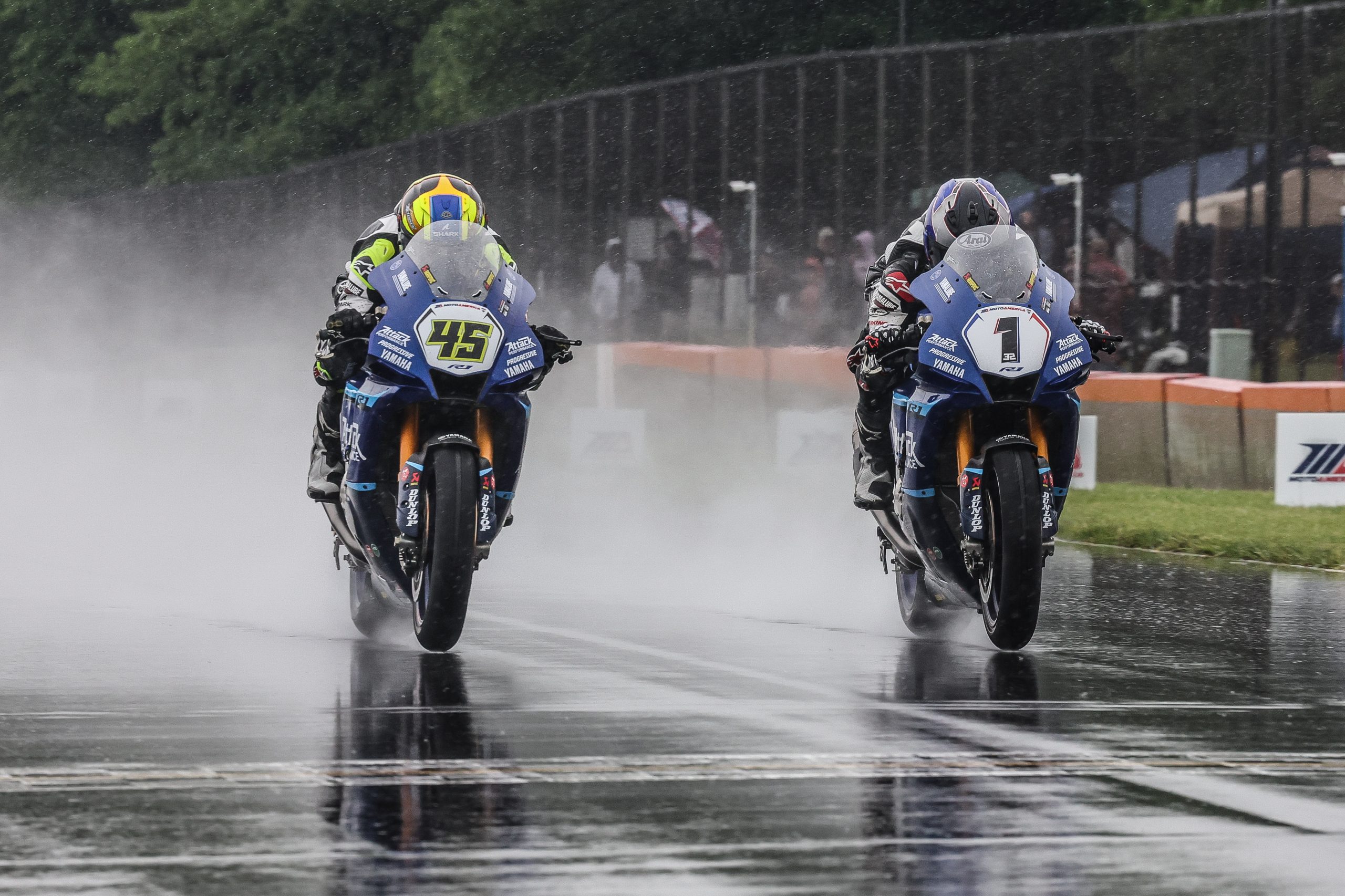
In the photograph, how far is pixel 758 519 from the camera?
17406 mm

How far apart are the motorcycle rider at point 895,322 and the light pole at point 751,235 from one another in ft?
51.4

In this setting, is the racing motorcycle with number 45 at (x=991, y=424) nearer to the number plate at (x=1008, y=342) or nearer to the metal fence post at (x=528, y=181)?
the number plate at (x=1008, y=342)

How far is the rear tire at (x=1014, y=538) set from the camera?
9586 millimetres

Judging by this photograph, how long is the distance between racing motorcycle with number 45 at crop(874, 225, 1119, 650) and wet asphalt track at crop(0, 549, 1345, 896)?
0.33 metres

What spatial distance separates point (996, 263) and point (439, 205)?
2251mm

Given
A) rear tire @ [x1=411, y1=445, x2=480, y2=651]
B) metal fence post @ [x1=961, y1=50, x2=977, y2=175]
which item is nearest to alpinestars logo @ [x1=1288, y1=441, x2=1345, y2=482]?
metal fence post @ [x1=961, y1=50, x2=977, y2=175]

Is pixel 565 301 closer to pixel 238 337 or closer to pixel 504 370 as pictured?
pixel 238 337

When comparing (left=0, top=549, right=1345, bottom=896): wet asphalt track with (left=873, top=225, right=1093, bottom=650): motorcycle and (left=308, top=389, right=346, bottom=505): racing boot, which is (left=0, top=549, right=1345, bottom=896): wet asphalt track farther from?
(left=308, top=389, right=346, bottom=505): racing boot

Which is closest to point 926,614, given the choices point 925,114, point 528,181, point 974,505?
point 974,505

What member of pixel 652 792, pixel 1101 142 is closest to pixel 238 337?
pixel 1101 142

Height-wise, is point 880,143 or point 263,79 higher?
point 263,79

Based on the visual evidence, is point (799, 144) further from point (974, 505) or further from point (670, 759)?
point (670, 759)

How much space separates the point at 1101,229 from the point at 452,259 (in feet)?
43.3

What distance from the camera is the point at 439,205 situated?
10.6 metres
